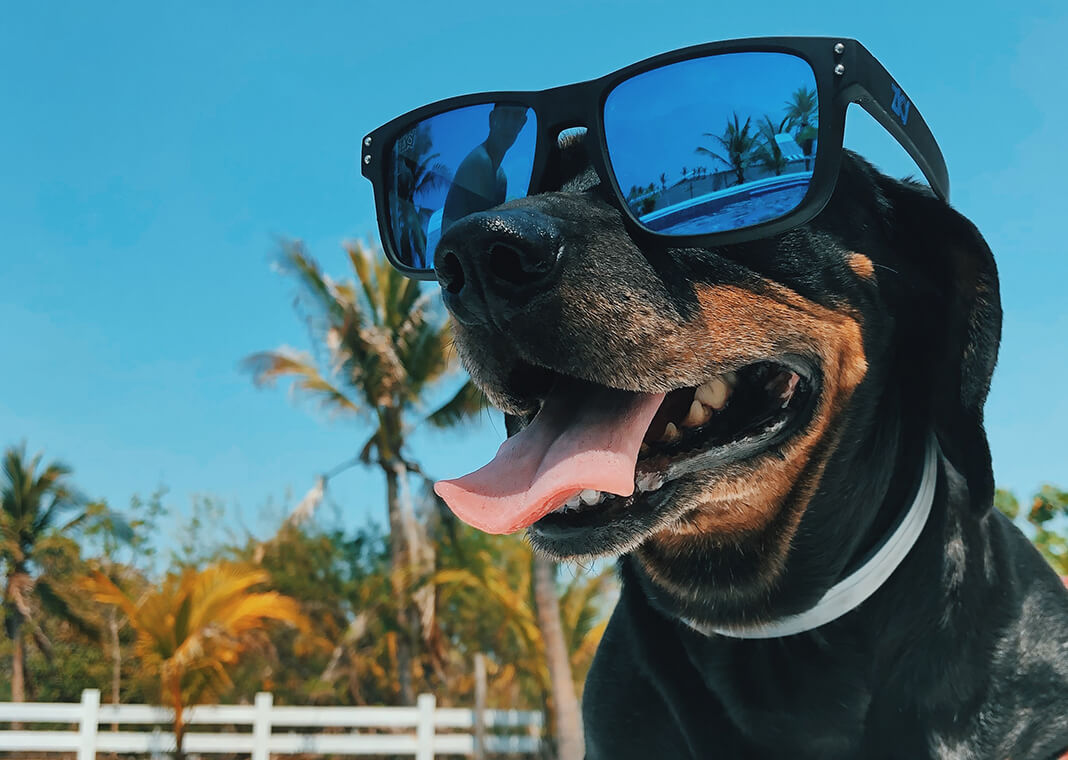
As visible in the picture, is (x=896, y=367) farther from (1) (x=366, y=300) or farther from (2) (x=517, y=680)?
(2) (x=517, y=680)

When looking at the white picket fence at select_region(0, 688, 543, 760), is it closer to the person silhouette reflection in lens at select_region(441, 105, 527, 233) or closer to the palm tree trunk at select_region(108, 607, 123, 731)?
the palm tree trunk at select_region(108, 607, 123, 731)

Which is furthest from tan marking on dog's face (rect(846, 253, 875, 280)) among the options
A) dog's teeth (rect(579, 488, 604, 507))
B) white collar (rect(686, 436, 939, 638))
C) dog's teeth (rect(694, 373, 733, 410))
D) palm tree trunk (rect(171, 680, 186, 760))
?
palm tree trunk (rect(171, 680, 186, 760))

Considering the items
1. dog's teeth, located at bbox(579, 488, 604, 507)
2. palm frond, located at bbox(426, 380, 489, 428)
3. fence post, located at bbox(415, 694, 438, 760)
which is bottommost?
fence post, located at bbox(415, 694, 438, 760)

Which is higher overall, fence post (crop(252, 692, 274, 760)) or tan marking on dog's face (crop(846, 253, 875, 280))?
tan marking on dog's face (crop(846, 253, 875, 280))

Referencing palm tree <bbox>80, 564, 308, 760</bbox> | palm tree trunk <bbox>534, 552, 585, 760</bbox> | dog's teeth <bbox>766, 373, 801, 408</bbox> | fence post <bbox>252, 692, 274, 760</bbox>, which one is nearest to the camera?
dog's teeth <bbox>766, 373, 801, 408</bbox>

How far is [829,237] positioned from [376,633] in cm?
2068

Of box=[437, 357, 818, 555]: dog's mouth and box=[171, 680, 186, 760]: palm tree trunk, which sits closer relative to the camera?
box=[437, 357, 818, 555]: dog's mouth

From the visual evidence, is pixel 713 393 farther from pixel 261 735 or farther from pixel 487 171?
pixel 261 735

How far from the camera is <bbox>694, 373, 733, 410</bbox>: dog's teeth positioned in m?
1.99

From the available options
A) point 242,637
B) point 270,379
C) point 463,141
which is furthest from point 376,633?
point 463,141

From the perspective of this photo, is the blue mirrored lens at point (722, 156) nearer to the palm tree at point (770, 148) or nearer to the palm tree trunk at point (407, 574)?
the palm tree at point (770, 148)

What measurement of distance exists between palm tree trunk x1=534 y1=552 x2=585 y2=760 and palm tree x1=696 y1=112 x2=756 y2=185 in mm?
11321

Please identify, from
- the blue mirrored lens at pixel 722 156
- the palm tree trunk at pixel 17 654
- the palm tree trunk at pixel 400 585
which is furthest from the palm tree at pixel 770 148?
the palm tree trunk at pixel 17 654

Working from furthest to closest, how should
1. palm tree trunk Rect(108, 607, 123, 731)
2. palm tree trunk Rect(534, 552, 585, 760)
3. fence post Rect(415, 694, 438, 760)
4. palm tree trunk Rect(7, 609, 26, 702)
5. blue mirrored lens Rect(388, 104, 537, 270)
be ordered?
palm tree trunk Rect(108, 607, 123, 731)
palm tree trunk Rect(7, 609, 26, 702)
fence post Rect(415, 694, 438, 760)
palm tree trunk Rect(534, 552, 585, 760)
blue mirrored lens Rect(388, 104, 537, 270)
